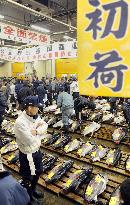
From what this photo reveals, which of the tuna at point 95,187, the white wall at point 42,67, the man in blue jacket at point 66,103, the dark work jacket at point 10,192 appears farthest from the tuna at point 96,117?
the white wall at point 42,67

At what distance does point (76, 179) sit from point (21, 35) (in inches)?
403

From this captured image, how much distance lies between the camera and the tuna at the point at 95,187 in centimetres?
624

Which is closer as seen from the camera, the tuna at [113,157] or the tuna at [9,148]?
the tuna at [113,157]

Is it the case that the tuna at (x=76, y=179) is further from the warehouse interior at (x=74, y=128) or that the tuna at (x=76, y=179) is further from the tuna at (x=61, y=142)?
the tuna at (x=61, y=142)

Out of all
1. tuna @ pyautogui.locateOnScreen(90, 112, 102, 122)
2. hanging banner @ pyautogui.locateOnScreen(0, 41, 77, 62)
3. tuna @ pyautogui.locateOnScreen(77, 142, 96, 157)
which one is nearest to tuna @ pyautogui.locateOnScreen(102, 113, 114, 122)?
tuna @ pyautogui.locateOnScreen(90, 112, 102, 122)

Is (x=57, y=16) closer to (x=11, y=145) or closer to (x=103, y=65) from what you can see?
(x=11, y=145)

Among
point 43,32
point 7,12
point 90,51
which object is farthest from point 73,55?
point 90,51

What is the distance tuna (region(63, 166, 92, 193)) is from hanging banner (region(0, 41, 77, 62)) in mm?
9668

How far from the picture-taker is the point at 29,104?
5395mm

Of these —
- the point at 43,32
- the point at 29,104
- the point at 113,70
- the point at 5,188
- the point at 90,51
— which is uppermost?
the point at 43,32

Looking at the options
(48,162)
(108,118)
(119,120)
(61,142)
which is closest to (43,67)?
(108,118)

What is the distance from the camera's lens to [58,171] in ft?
25.2

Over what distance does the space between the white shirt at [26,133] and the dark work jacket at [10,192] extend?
243 cm

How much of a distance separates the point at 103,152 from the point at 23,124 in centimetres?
403
